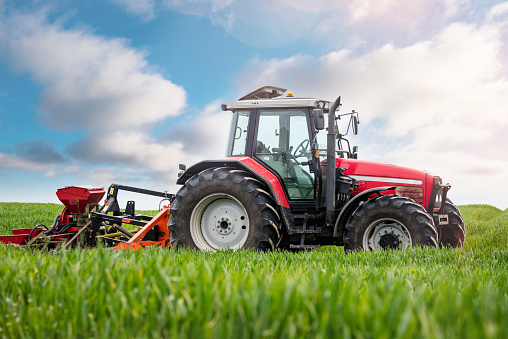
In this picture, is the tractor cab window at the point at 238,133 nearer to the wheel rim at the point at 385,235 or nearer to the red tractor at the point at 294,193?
the red tractor at the point at 294,193

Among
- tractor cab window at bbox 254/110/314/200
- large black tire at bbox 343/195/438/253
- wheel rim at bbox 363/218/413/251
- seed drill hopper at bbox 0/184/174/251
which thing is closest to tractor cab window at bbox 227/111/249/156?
tractor cab window at bbox 254/110/314/200

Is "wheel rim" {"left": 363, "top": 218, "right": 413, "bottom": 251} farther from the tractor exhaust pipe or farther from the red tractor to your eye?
the tractor exhaust pipe

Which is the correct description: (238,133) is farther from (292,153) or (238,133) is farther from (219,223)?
(219,223)

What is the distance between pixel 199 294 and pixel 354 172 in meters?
5.88

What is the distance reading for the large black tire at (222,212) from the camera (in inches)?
247

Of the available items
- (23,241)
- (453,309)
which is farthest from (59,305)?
(23,241)

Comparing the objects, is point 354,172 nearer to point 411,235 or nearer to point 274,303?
point 411,235

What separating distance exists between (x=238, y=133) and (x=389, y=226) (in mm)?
3117

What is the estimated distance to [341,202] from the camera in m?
6.94

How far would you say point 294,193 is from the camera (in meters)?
6.87

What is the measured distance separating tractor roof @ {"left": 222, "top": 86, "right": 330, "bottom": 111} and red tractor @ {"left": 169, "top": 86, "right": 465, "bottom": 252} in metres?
0.02

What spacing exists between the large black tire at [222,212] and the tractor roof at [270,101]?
4.37ft

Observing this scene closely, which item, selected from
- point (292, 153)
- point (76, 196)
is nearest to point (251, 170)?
point (292, 153)

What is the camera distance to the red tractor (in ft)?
20.5
